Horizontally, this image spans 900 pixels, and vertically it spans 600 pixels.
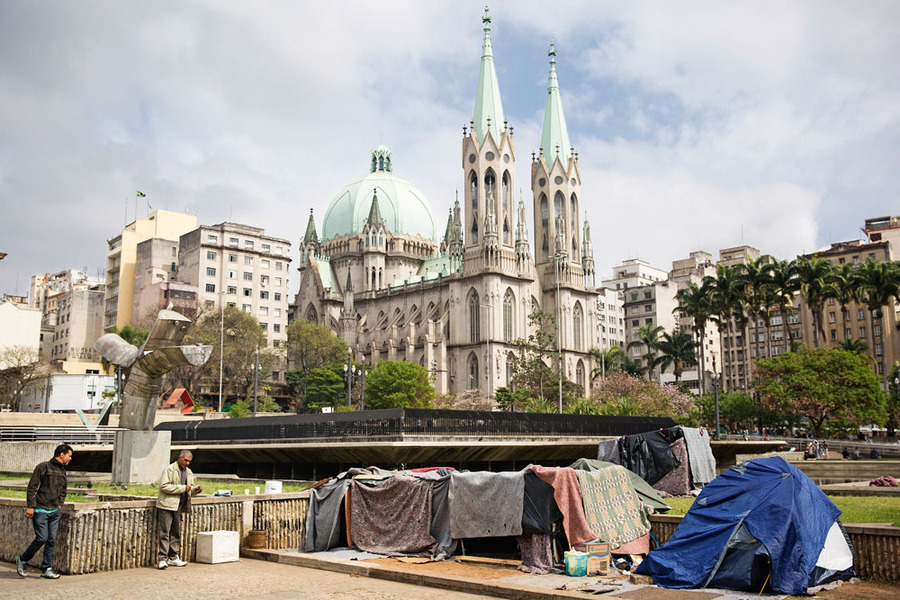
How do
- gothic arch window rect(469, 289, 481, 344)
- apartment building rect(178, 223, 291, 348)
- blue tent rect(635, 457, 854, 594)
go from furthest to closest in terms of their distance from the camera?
apartment building rect(178, 223, 291, 348) → gothic arch window rect(469, 289, 481, 344) → blue tent rect(635, 457, 854, 594)

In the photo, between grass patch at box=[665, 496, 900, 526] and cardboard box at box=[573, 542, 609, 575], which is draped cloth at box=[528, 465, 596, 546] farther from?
grass patch at box=[665, 496, 900, 526]

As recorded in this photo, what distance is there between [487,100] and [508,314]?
24.1 m

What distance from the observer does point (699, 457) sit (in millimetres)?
23297

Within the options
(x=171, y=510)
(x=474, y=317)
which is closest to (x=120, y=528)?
(x=171, y=510)

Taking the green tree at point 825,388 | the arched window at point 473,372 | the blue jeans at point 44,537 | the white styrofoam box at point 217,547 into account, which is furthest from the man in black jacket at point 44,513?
the arched window at point 473,372

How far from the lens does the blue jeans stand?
11781 millimetres

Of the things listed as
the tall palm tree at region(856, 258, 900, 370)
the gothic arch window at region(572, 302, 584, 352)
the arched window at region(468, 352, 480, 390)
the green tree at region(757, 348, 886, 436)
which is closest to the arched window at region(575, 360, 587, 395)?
the gothic arch window at region(572, 302, 584, 352)

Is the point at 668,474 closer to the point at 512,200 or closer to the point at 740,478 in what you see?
Answer: the point at 740,478

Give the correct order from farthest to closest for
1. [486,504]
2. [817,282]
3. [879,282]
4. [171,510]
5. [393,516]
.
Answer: [879,282], [817,282], [393,516], [486,504], [171,510]

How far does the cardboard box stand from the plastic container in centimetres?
10

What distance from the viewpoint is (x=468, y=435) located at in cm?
3009

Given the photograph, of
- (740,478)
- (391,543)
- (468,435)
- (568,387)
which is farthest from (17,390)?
(740,478)

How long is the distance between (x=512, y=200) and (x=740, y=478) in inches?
3005

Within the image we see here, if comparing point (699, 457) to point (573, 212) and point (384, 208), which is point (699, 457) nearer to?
point (573, 212)
